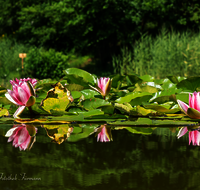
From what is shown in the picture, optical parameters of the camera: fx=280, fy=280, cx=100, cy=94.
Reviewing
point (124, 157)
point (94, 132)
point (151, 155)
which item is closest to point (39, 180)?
point (124, 157)

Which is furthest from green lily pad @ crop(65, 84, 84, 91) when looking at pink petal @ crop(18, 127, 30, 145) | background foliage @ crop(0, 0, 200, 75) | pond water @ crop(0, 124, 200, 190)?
background foliage @ crop(0, 0, 200, 75)

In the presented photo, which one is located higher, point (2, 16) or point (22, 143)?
point (2, 16)

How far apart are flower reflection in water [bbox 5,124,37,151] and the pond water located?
3 cm

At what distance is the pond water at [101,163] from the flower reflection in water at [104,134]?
0.09ft

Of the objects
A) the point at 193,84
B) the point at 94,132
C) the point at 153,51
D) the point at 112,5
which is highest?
the point at 112,5

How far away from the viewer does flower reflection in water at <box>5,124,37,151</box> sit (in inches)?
53.8

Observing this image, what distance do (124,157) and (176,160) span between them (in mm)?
208

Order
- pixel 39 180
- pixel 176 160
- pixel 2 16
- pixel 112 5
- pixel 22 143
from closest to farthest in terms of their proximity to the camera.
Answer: pixel 39 180 → pixel 176 160 → pixel 22 143 → pixel 112 5 → pixel 2 16

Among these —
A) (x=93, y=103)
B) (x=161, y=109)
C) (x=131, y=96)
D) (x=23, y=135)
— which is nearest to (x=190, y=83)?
(x=161, y=109)

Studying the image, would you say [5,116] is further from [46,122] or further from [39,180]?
[39,180]

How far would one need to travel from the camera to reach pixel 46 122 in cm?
197

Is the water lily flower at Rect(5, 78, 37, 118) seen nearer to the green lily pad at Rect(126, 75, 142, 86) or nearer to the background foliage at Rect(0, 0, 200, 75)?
the green lily pad at Rect(126, 75, 142, 86)

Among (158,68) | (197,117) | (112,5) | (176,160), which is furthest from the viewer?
(112,5)

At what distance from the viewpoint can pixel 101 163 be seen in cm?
106
